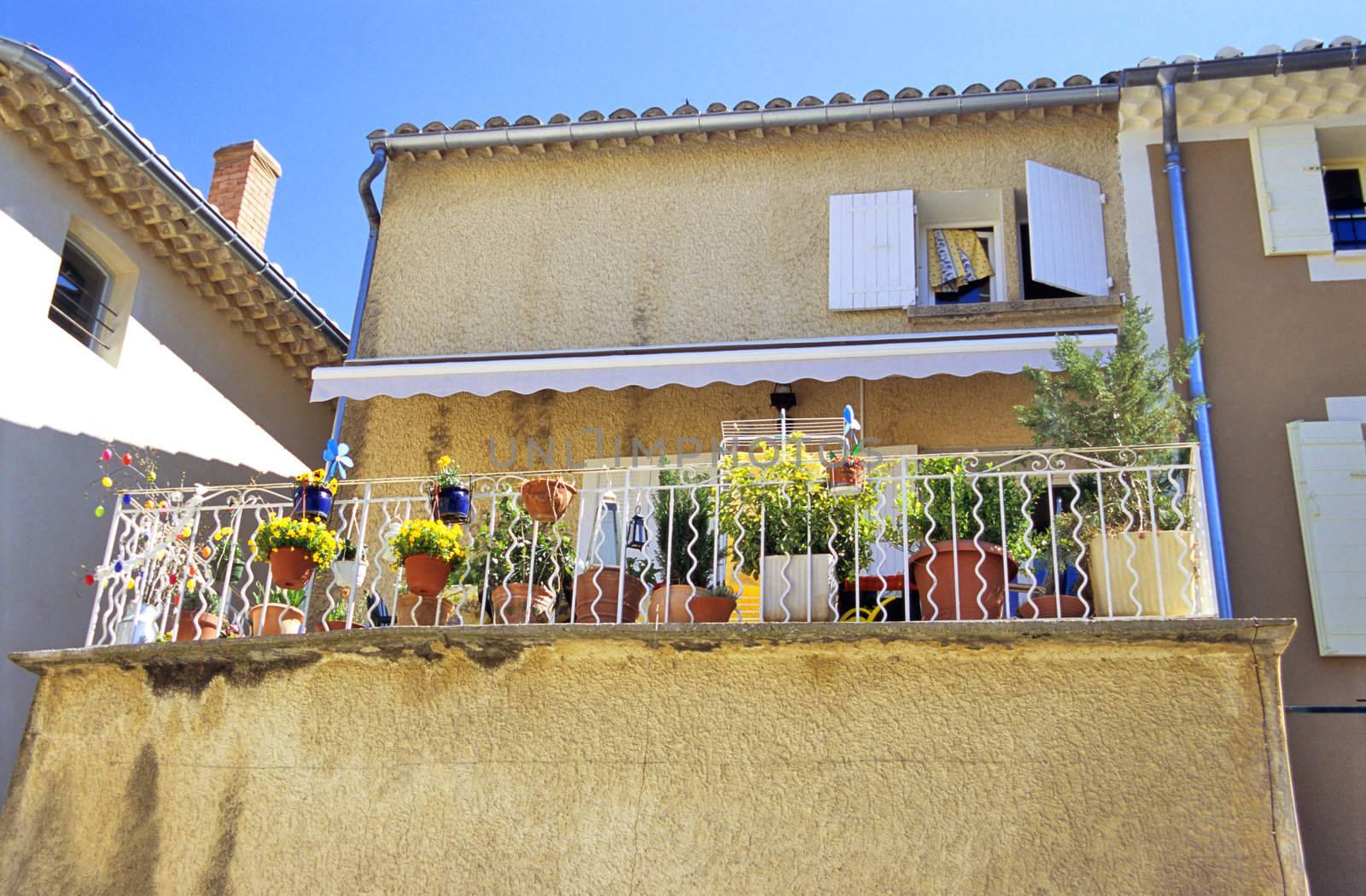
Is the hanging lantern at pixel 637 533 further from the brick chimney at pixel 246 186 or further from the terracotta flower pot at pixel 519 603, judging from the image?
the brick chimney at pixel 246 186

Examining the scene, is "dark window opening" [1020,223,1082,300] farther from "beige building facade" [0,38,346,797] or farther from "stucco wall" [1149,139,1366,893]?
"beige building facade" [0,38,346,797]

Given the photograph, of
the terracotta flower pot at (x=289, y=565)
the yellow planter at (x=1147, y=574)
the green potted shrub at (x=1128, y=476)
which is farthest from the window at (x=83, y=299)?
the yellow planter at (x=1147, y=574)

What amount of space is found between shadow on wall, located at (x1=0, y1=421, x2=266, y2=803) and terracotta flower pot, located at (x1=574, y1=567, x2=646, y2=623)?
5.04 metres

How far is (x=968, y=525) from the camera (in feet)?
25.9

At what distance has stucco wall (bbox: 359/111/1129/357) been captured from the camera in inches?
448

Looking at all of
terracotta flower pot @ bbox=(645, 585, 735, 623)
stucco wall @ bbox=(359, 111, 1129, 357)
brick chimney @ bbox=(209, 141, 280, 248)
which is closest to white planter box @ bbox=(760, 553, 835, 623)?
terracotta flower pot @ bbox=(645, 585, 735, 623)

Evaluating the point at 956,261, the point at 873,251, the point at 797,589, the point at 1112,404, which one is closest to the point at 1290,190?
the point at 956,261

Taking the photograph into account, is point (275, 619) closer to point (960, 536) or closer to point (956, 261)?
point (960, 536)

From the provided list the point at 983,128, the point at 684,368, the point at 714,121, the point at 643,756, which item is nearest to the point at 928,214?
the point at 983,128

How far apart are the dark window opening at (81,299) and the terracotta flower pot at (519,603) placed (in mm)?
5649

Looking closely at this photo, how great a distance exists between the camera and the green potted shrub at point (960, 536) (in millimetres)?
7422

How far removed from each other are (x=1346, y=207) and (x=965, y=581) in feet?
19.1

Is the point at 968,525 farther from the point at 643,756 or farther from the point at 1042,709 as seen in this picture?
the point at 643,756

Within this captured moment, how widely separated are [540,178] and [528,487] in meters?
4.90
